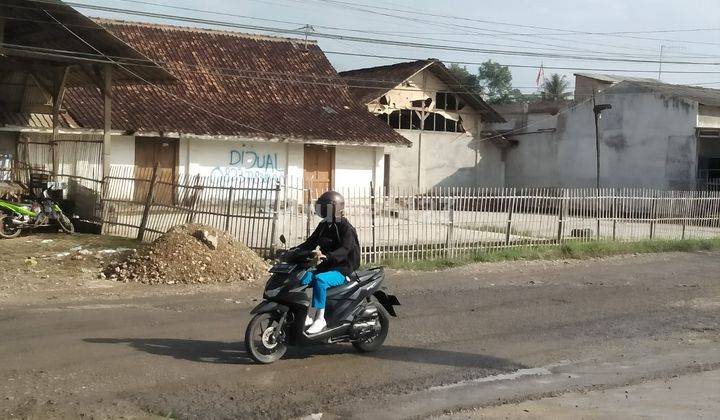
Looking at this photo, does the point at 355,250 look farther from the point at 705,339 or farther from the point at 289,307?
the point at 705,339

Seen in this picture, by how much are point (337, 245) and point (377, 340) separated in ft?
3.70

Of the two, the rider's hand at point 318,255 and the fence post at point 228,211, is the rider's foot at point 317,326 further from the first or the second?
the fence post at point 228,211

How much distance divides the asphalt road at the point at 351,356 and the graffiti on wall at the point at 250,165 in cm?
1381

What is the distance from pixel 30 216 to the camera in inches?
612

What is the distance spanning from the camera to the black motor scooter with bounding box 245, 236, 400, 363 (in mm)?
7086

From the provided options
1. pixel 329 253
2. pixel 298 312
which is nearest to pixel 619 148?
pixel 329 253

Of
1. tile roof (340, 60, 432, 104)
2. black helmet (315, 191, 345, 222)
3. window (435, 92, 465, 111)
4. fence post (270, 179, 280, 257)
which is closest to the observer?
black helmet (315, 191, 345, 222)

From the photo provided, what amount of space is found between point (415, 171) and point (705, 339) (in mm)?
24684

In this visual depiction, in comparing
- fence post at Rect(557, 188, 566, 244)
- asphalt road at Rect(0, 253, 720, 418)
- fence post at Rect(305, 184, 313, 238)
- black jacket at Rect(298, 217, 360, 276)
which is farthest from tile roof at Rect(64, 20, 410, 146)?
black jacket at Rect(298, 217, 360, 276)

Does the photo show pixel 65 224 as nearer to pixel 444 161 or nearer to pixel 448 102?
pixel 444 161

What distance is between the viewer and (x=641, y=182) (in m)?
33.0

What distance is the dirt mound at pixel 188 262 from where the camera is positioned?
11.7 metres

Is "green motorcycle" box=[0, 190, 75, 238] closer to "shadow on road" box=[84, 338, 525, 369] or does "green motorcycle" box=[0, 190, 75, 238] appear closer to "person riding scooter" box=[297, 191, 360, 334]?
"shadow on road" box=[84, 338, 525, 369]

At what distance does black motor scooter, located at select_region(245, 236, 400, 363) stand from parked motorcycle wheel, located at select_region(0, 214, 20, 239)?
9791 mm
